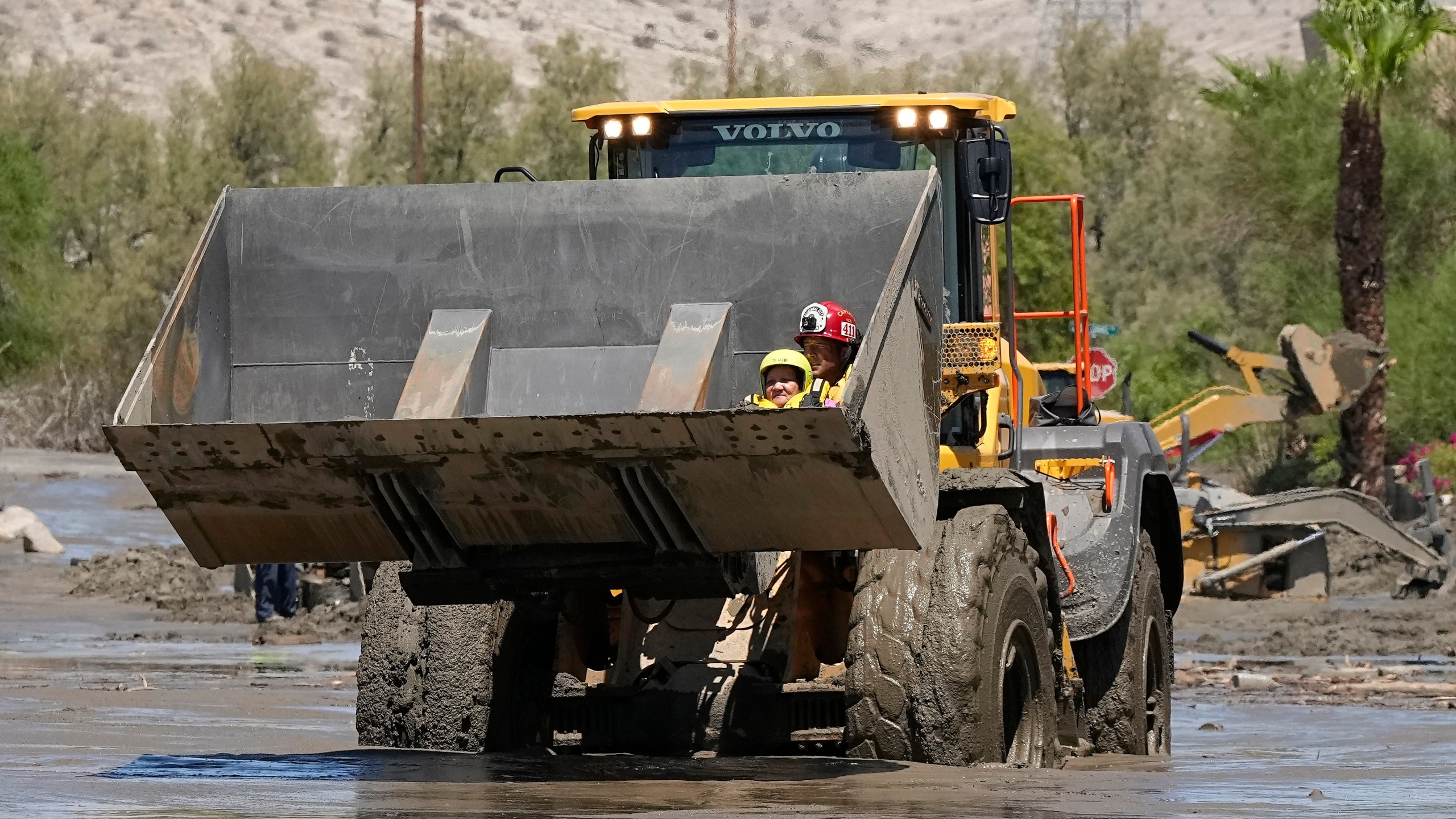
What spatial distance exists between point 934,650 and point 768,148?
9.91ft

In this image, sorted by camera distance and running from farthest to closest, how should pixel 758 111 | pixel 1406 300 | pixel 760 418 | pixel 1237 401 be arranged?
pixel 1406 300 < pixel 1237 401 < pixel 758 111 < pixel 760 418

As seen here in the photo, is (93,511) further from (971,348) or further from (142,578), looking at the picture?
(971,348)

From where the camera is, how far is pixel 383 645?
29.2 feet

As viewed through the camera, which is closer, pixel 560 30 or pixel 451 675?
pixel 451 675

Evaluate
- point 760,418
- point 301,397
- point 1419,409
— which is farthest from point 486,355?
point 1419,409

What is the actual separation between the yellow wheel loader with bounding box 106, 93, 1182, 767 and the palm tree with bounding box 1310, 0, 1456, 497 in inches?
810

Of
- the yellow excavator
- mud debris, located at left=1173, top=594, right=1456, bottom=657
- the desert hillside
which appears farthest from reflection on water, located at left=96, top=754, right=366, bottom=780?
the desert hillside

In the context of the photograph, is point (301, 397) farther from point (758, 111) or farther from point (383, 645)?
point (758, 111)

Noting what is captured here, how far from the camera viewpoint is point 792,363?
27.5 ft

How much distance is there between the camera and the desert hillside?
99.0 meters

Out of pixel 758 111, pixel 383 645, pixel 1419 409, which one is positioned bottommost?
pixel 1419 409

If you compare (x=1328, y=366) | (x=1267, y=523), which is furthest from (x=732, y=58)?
(x=1267, y=523)

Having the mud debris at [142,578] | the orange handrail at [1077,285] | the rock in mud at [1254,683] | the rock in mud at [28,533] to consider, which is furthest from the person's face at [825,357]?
the rock in mud at [28,533]

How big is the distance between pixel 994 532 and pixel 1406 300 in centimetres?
3306
